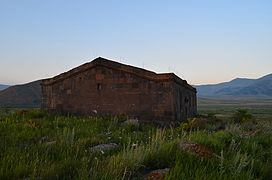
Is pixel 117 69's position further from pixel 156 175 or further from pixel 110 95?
pixel 156 175

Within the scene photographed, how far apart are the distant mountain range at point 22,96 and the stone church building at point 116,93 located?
72219mm

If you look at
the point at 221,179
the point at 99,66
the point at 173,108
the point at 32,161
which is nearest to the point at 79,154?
the point at 32,161

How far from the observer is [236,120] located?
2444 cm

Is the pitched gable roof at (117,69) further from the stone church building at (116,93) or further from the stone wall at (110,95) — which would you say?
the stone wall at (110,95)

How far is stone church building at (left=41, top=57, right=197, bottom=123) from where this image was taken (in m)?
17.7

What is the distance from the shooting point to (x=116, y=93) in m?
18.8

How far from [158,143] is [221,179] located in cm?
184

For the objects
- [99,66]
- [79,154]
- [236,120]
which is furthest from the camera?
[236,120]

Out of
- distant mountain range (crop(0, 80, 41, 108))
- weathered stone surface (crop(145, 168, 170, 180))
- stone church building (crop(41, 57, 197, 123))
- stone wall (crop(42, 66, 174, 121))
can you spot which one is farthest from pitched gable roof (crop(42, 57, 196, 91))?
distant mountain range (crop(0, 80, 41, 108))

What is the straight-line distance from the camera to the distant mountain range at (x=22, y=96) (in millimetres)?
92325

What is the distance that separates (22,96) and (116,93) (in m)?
85.1

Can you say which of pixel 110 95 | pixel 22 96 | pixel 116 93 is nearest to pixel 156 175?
pixel 116 93

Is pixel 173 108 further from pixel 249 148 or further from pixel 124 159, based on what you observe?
pixel 124 159

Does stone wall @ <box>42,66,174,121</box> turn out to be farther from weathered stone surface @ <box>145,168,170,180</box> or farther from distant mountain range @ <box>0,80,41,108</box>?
distant mountain range @ <box>0,80,41,108</box>
